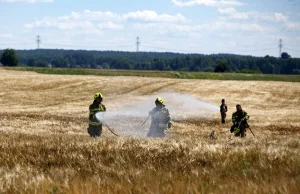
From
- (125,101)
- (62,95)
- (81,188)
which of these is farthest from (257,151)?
(62,95)

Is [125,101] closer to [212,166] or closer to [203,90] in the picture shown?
[203,90]

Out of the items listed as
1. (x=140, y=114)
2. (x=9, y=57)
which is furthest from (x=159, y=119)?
(x=9, y=57)

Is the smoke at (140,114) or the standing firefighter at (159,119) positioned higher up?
the standing firefighter at (159,119)

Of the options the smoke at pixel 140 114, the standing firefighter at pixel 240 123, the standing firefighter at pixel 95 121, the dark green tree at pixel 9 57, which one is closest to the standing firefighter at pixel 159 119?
the smoke at pixel 140 114

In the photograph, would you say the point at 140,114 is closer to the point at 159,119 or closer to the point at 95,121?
the point at 159,119

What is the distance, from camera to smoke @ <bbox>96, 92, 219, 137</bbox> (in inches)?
970

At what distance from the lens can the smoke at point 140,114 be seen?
80.9 ft

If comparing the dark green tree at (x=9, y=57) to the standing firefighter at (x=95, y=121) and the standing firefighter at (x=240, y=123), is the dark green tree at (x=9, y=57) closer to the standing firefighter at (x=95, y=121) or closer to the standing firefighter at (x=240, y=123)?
the standing firefighter at (x=240, y=123)

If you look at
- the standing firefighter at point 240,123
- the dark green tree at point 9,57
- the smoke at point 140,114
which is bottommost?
the smoke at point 140,114

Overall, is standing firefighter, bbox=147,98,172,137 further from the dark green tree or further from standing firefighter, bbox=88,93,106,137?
the dark green tree

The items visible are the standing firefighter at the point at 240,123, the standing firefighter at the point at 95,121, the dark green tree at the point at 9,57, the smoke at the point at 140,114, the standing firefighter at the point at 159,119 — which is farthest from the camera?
the dark green tree at the point at 9,57

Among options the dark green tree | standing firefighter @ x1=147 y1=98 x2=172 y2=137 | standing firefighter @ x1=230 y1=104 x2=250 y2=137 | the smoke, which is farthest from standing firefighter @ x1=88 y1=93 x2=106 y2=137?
the dark green tree

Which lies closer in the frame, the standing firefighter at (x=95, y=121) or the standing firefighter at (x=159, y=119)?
the standing firefighter at (x=95, y=121)

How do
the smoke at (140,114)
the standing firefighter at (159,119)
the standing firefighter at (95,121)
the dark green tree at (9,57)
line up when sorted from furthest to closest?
the dark green tree at (9,57)
the smoke at (140,114)
the standing firefighter at (159,119)
the standing firefighter at (95,121)
